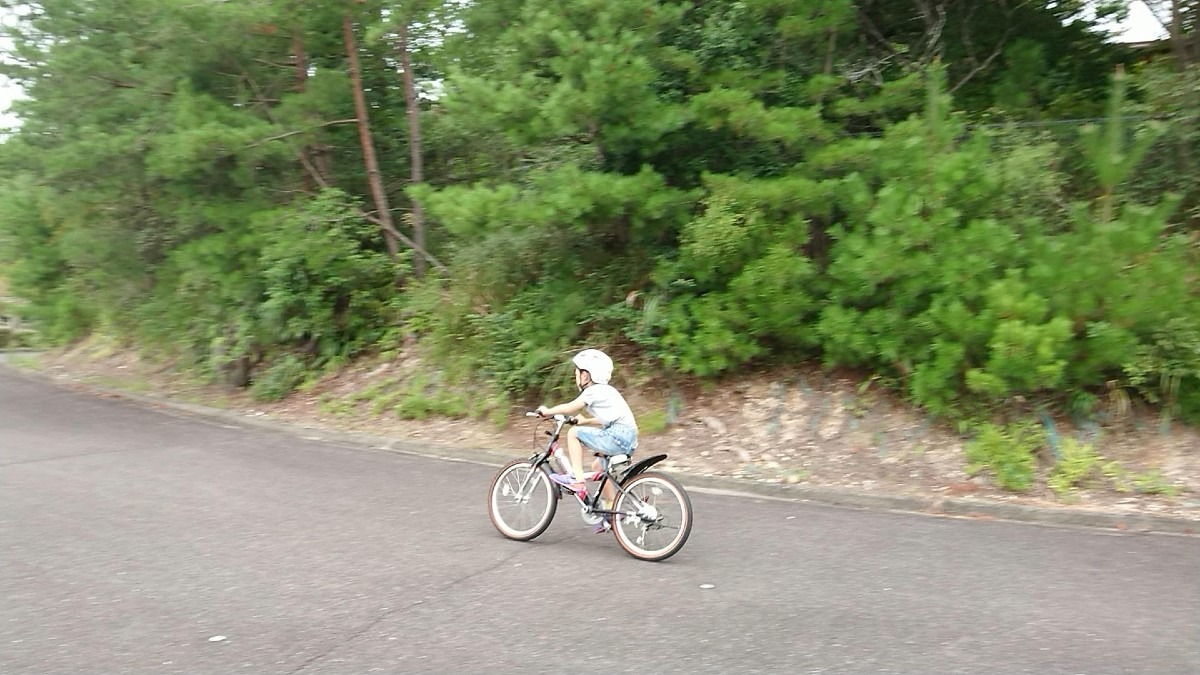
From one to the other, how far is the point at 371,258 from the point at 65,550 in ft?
26.3

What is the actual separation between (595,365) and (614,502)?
39.8 inches

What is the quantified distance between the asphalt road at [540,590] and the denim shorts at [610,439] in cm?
76

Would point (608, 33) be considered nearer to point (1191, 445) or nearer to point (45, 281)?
point (1191, 445)

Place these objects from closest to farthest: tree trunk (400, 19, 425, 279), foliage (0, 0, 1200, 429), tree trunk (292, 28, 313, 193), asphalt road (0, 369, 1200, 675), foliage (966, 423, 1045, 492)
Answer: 1. asphalt road (0, 369, 1200, 675)
2. foliage (966, 423, 1045, 492)
3. foliage (0, 0, 1200, 429)
4. tree trunk (292, 28, 313, 193)
5. tree trunk (400, 19, 425, 279)

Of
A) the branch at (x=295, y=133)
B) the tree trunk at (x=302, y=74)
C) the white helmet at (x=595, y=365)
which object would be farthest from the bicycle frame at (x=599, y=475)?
the tree trunk at (x=302, y=74)

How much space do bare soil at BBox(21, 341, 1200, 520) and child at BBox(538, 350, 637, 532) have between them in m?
1.03

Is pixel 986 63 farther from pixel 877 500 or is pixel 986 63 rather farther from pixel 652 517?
pixel 652 517

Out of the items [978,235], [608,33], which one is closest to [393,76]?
[608,33]

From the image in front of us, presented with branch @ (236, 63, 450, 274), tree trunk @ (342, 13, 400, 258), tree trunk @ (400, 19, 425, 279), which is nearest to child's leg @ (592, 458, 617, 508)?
branch @ (236, 63, 450, 274)

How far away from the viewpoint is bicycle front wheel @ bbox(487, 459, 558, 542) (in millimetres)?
7145

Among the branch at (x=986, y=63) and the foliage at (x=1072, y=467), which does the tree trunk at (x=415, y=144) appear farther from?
the foliage at (x=1072, y=467)

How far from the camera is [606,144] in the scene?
10.7 m

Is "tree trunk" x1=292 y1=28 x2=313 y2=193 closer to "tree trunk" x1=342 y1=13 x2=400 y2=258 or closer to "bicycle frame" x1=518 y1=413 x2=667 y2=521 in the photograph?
"tree trunk" x1=342 y1=13 x2=400 y2=258

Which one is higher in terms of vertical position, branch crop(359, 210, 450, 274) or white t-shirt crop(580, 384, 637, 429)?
branch crop(359, 210, 450, 274)
